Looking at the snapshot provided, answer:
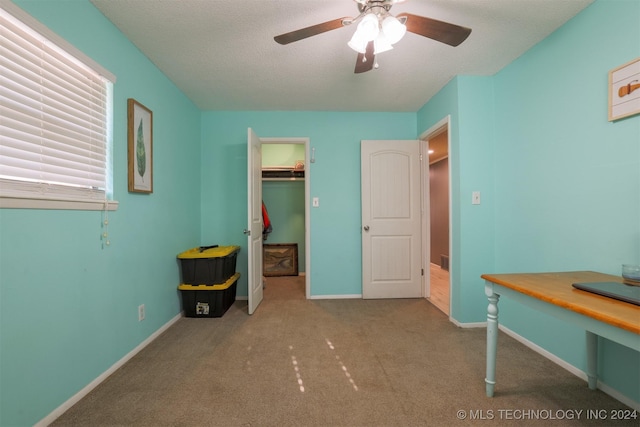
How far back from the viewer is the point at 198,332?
233cm

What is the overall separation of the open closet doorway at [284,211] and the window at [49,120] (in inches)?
108

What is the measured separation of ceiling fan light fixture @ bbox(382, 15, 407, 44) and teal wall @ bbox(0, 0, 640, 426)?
4.21 feet

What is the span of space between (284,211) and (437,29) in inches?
144

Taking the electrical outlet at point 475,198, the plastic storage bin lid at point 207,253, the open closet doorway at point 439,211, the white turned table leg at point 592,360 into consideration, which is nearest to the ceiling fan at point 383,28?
the electrical outlet at point 475,198

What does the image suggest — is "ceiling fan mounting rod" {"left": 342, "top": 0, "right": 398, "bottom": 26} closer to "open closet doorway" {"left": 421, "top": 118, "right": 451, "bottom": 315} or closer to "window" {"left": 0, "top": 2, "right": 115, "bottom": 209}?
"window" {"left": 0, "top": 2, "right": 115, "bottom": 209}

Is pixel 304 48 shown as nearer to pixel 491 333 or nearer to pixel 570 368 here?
pixel 491 333

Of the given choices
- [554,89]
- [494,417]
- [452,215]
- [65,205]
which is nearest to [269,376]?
[494,417]

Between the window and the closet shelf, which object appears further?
the closet shelf

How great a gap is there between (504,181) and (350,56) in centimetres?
175

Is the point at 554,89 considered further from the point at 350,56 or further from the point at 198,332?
the point at 198,332

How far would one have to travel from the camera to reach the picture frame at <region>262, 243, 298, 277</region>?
14.7ft

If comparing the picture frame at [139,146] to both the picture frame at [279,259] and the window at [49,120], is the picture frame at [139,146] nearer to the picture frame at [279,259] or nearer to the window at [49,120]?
the window at [49,120]

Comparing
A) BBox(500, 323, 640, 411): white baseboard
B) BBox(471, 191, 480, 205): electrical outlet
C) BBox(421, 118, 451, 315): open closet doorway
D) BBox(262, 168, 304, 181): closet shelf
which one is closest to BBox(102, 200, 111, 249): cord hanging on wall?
BBox(262, 168, 304, 181): closet shelf

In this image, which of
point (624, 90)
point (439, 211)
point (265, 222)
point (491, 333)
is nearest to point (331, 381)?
point (491, 333)
